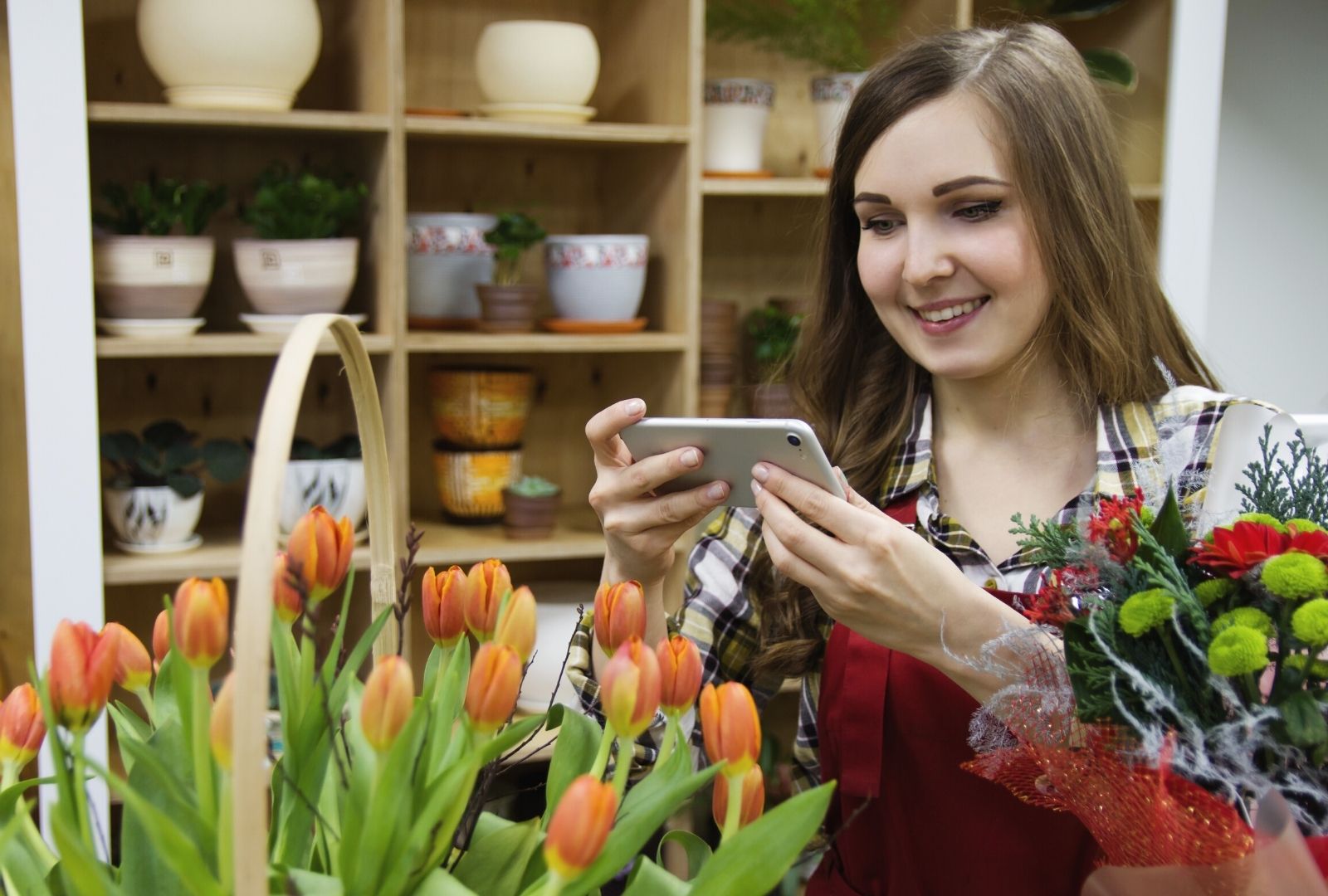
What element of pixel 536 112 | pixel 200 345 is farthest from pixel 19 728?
pixel 536 112

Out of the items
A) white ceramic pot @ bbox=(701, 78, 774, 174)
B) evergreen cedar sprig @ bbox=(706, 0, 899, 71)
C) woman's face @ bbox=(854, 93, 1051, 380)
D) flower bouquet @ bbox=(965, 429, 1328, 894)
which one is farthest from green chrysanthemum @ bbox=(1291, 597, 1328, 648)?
evergreen cedar sprig @ bbox=(706, 0, 899, 71)

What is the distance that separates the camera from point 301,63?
1.99 metres

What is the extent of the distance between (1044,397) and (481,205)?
1.34 meters

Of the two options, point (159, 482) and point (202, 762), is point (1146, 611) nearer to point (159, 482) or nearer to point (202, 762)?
point (202, 762)

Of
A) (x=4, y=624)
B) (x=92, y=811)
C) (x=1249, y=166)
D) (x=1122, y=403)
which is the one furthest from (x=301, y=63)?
(x=1249, y=166)

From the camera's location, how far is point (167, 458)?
1999mm

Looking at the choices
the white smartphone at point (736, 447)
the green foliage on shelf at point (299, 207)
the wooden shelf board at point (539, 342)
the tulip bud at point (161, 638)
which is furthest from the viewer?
the wooden shelf board at point (539, 342)

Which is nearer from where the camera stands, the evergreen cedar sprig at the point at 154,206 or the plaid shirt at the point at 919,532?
the plaid shirt at the point at 919,532

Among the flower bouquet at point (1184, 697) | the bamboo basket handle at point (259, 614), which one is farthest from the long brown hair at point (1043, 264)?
the bamboo basket handle at point (259, 614)

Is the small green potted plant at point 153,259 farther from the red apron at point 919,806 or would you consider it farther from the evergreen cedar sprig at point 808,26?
the red apron at point 919,806

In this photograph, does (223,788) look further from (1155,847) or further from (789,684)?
(789,684)

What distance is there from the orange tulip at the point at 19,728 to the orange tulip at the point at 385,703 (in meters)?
0.23

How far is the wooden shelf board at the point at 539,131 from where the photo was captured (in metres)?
2.02

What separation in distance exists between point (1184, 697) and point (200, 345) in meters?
1.66
